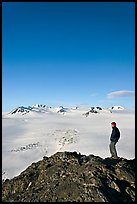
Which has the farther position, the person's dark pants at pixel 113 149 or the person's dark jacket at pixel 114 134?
the person's dark pants at pixel 113 149

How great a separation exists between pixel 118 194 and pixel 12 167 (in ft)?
106

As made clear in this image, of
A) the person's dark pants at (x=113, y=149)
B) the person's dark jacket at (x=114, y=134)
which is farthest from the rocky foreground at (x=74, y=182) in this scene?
the person's dark jacket at (x=114, y=134)

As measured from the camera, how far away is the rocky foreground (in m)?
9.62

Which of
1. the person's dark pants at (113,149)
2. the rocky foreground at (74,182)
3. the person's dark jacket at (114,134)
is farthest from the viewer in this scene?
the person's dark pants at (113,149)

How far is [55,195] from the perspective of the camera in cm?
977

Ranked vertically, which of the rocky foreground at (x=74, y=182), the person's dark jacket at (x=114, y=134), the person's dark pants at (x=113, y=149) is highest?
the person's dark jacket at (x=114, y=134)

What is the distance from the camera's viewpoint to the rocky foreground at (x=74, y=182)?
379 inches

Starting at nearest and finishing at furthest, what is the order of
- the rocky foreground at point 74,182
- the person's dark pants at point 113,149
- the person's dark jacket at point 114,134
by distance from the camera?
the rocky foreground at point 74,182 → the person's dark jacket at point 114,134 → the person's dark pants at point 113,149

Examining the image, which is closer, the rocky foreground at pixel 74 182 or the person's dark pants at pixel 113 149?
the rocky foreground at pixel 74 182

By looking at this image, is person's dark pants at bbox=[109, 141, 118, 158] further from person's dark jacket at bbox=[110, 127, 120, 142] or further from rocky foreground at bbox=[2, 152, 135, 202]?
rocky foreground at bbox=[2, 152, 135, 202]

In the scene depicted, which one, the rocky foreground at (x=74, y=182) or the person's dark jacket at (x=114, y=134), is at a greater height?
the person's dark jacket at (x=114, y=134)

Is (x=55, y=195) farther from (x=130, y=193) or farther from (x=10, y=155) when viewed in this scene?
(x=10, y=155)

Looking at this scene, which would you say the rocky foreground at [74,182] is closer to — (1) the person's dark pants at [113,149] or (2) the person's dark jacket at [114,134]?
(1) the person's dark pants at [113,149]

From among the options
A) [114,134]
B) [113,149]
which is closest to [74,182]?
[113,149]
